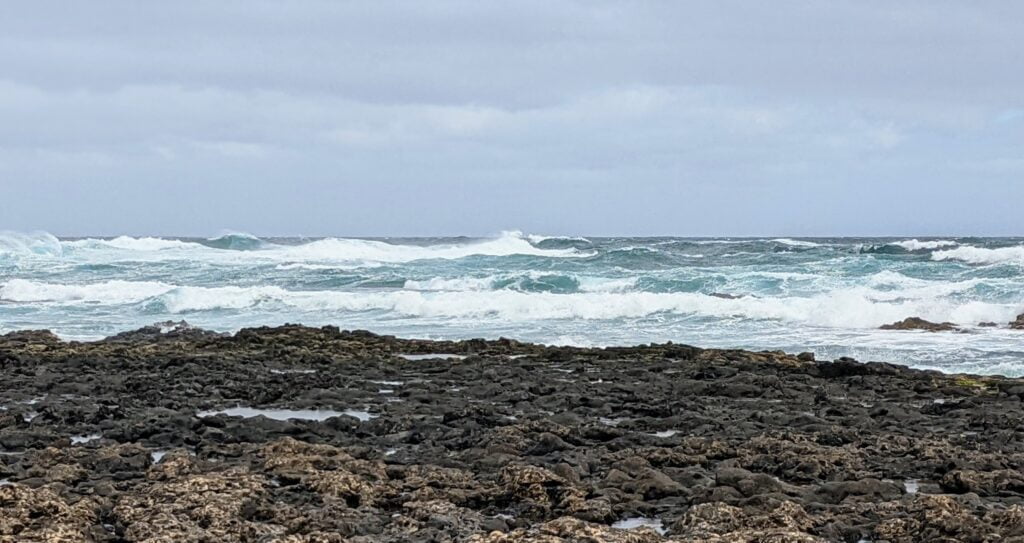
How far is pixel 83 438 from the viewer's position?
8.40 m

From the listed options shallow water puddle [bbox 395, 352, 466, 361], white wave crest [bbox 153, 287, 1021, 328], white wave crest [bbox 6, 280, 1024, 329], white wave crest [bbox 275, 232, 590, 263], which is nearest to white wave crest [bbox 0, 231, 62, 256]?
white wave crest [bbox 275, 232, 590, 263]

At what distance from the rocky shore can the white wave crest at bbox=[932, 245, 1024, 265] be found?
3090 cm

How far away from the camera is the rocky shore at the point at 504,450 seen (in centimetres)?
545

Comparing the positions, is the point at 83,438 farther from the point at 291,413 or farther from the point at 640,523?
the point at 640,523

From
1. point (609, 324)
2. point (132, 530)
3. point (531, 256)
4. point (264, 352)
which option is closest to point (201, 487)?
point (132, 530)

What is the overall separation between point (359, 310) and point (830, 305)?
1137 centimetres

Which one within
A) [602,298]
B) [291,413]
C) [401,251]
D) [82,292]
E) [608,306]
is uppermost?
[401,251]

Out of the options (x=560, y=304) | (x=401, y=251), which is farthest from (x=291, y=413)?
(x=401, y=251)

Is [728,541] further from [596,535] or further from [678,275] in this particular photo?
[678,275]

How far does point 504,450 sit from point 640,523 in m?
1.93

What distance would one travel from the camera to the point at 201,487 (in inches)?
237

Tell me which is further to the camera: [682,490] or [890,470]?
[890,470]

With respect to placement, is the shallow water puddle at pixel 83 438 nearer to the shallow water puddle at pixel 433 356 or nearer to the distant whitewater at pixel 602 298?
the shallow water puddle at pixel 433 356

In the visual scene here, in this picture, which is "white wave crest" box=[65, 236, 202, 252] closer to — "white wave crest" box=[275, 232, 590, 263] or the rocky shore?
"white wave crest" box=[275, 232, 590, 263]
